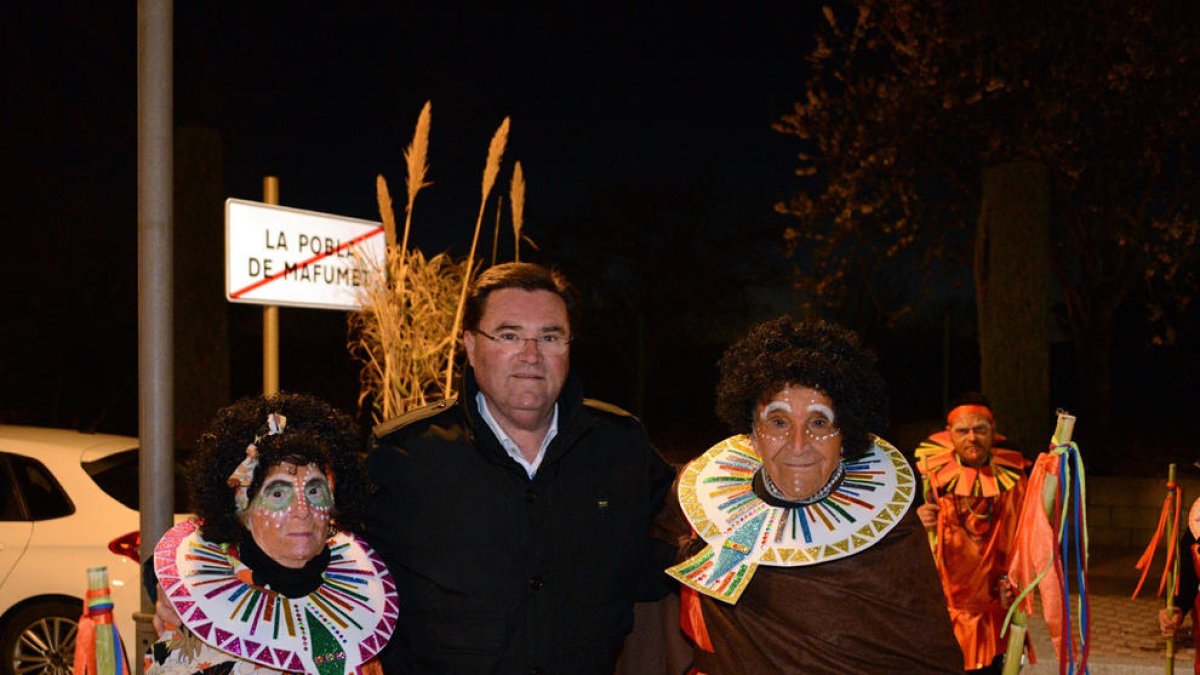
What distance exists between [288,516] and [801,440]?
52.5 inches

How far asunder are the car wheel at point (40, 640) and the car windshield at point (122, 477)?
23.5 inches

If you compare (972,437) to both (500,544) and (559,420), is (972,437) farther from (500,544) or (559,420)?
(500,544)

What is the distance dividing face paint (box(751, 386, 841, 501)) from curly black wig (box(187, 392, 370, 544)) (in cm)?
111

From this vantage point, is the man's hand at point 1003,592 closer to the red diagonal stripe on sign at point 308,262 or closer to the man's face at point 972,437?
the man's face at point 972,437

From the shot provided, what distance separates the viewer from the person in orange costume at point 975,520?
202 inches

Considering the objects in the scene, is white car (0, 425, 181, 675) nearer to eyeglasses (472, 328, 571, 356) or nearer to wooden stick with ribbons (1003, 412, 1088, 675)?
eyeglasses (472, 328, 571, 356)

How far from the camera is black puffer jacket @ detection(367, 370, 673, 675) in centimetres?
274

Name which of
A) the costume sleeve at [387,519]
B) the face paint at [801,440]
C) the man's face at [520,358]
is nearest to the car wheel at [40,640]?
the costume sleeve at [387,519]

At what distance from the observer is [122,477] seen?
220 inches

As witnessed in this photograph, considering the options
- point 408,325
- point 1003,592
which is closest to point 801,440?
point 1003,592

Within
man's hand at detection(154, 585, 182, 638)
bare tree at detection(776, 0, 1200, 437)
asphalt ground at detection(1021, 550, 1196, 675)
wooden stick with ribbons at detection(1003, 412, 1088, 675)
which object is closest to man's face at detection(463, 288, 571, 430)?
man's hand at detection(154, 585, 182, 638)

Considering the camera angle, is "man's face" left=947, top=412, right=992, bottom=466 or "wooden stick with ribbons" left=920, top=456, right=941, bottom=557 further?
"man's face" left=947, top=412, right=992, bottom=466

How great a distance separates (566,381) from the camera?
3.06 meters

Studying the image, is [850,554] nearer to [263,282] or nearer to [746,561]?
[746,561]
